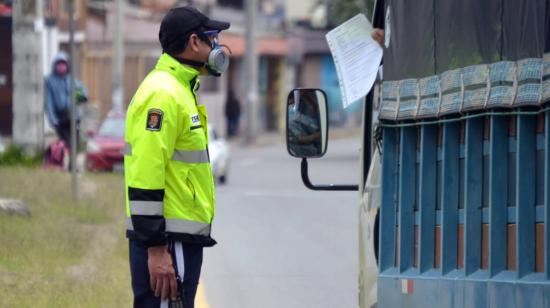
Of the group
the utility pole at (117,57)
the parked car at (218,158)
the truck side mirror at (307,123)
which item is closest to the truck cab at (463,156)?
the truck side mirror at (307,123)

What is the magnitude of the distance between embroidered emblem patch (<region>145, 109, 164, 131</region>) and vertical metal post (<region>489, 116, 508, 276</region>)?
1.31 metres

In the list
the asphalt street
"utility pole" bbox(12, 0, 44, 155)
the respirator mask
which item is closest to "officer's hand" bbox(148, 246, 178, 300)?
the respirator mask

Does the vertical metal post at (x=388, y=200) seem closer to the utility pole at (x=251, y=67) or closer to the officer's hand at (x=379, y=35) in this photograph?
the officer's hand at (x=379, y=35)

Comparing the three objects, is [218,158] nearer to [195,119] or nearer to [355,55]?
[355,55]

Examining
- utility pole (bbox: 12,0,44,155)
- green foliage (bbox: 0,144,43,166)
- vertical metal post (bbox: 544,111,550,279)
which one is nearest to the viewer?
vertical metal post (bbox: 544,111,550,279)

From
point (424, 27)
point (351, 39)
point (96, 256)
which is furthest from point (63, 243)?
point (424, 27)

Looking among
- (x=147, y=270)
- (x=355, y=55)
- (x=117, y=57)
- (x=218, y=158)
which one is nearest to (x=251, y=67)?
(x=117, y=57)

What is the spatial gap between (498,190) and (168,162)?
136 centimetres

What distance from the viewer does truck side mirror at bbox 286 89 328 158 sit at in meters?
6.10

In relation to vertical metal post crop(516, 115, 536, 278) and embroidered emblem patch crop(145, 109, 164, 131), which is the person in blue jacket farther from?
vertical metal post crop(516, 115, 536, 278)

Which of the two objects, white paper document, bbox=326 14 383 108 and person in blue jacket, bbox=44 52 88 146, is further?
person in blue jacket, bbox=44 52 88 146

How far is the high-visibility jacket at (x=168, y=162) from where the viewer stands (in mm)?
5195

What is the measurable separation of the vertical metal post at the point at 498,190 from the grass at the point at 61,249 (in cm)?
500

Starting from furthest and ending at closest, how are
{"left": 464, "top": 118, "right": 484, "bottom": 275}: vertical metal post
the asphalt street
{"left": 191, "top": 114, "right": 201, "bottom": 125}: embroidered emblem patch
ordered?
the asphalt street, {"left": 191, "top": 114, "right": 201, "bottom": 125}: embroidered emblem patch, {"left": 464, "top": 118, "right": 484, "bottom": 275}: vertical metal post
